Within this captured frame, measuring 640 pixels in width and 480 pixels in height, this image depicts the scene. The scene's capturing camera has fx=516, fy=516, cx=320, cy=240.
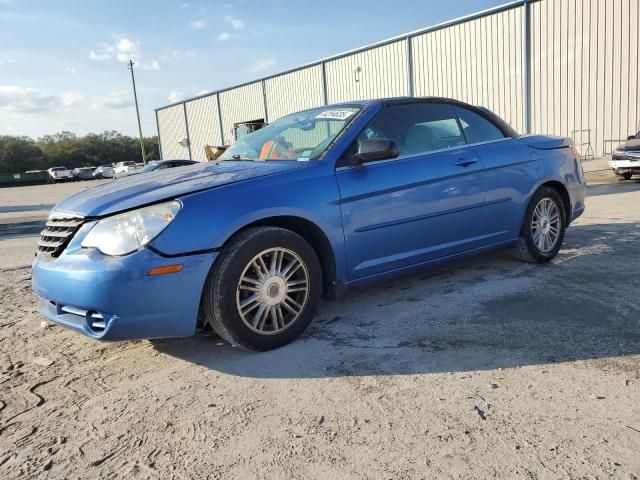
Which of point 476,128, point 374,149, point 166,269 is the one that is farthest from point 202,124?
point 166,269

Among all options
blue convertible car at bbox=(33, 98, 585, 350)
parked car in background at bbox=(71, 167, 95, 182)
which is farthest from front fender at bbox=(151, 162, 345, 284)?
parked car in background at bbox=(71, 167, 95, 182)

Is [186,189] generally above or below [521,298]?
above

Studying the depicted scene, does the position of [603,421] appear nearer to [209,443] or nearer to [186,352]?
[209,443]

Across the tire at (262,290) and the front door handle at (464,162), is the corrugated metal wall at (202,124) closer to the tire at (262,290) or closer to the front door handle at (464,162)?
the front door handle at (464,162)

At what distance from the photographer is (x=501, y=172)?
4.55 m

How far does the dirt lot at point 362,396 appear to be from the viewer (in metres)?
2.10

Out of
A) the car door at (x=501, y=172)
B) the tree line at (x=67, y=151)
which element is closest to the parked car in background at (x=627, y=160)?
the car door at (x=501, y=172)

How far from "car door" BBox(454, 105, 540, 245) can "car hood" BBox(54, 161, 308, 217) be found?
182cm

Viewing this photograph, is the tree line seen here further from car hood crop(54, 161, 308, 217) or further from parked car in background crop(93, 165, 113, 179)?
car hood crop(54, 161, 308, 217)

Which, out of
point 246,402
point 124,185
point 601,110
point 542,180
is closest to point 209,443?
point 246,402

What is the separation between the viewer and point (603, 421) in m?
2.27

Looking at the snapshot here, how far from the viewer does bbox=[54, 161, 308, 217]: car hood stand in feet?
9.91

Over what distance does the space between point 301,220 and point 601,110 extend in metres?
17.8

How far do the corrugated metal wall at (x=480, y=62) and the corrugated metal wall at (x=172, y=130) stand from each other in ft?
79.3
